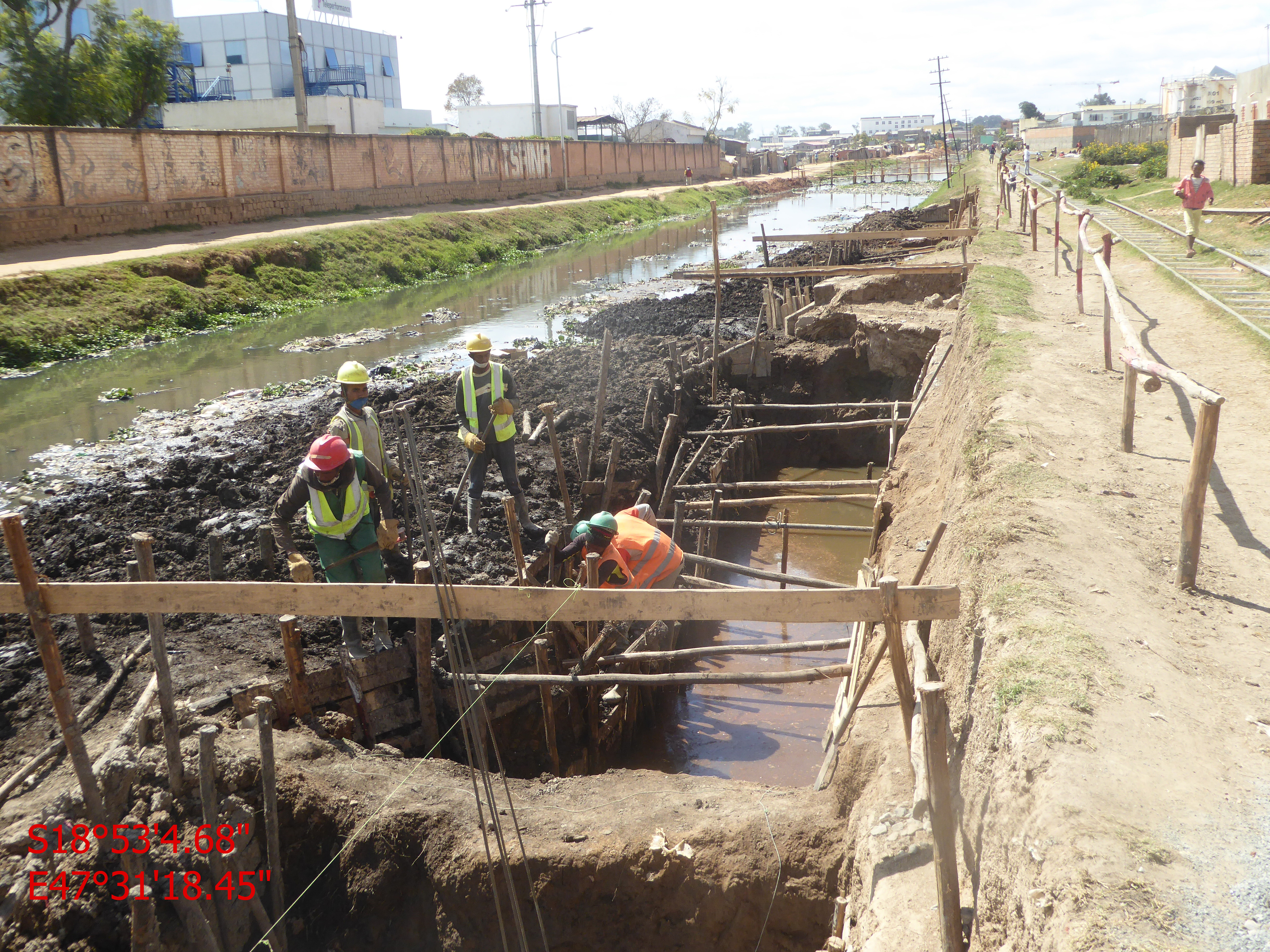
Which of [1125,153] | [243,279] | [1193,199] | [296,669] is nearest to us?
[296,669]

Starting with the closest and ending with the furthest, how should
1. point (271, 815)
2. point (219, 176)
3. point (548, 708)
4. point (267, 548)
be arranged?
point (271, 815), point (548, 708), point (267, 548), point (219, 176)

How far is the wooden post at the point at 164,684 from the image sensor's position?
468 centimetres

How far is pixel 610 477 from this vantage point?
408 inches

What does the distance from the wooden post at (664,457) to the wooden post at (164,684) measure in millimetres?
6891

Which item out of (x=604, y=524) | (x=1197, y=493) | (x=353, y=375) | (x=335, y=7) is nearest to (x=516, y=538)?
(x=604, y=524)

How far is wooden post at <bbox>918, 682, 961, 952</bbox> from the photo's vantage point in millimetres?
3289

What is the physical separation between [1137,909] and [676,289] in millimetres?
27951

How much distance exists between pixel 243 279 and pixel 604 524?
22288 mm

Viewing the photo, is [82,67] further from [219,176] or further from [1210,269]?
[1210,269]

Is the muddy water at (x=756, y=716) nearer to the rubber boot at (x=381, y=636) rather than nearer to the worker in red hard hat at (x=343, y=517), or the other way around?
the rubber boot at (x=381, y=636)

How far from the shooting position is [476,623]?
7488 mm

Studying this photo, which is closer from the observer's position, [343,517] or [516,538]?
[343,517]

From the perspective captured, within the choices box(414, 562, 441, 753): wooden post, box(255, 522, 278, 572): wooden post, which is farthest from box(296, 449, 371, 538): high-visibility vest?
box(255, 522, 278, 572): wooden post

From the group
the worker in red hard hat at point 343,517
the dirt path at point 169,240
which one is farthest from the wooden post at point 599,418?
the dirt path at point 169,240
